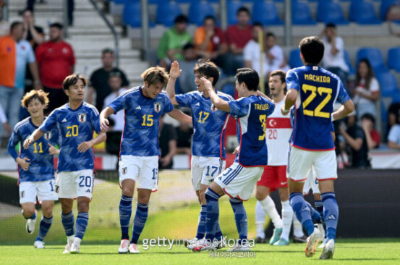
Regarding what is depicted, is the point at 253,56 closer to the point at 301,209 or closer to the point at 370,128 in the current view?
the point at 370,128

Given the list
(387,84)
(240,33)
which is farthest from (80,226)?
(387,84)

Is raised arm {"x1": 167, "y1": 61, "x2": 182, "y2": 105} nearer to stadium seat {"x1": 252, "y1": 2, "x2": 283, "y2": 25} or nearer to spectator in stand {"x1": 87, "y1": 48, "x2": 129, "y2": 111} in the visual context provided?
spectator in stand {"x1": 87, "y1": 48, "x2": 129, "y2": 111}

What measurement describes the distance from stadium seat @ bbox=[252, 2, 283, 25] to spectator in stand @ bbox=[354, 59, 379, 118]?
146 inches

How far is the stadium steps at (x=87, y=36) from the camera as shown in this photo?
56.0ft

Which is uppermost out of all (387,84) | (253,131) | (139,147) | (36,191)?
(253,131)

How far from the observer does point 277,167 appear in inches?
448

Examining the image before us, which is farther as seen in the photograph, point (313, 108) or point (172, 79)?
point (172, 79)

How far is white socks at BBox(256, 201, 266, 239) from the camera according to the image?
11.8m

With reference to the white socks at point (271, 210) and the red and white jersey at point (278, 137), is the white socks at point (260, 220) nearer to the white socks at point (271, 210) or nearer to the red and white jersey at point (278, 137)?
the white socks at point (271, 210)

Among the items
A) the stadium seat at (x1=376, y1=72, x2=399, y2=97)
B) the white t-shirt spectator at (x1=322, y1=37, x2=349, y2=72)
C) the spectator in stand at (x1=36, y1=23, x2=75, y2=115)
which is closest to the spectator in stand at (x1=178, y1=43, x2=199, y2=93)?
the spectator in stand at (x1=36, y1=23, x2=75, y2=115)

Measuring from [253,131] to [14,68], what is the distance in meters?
7.24

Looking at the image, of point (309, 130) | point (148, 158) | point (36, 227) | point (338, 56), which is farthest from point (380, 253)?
point (338, 56)

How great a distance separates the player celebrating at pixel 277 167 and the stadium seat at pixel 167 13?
798cm

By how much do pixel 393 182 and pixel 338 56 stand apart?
4.75 m
